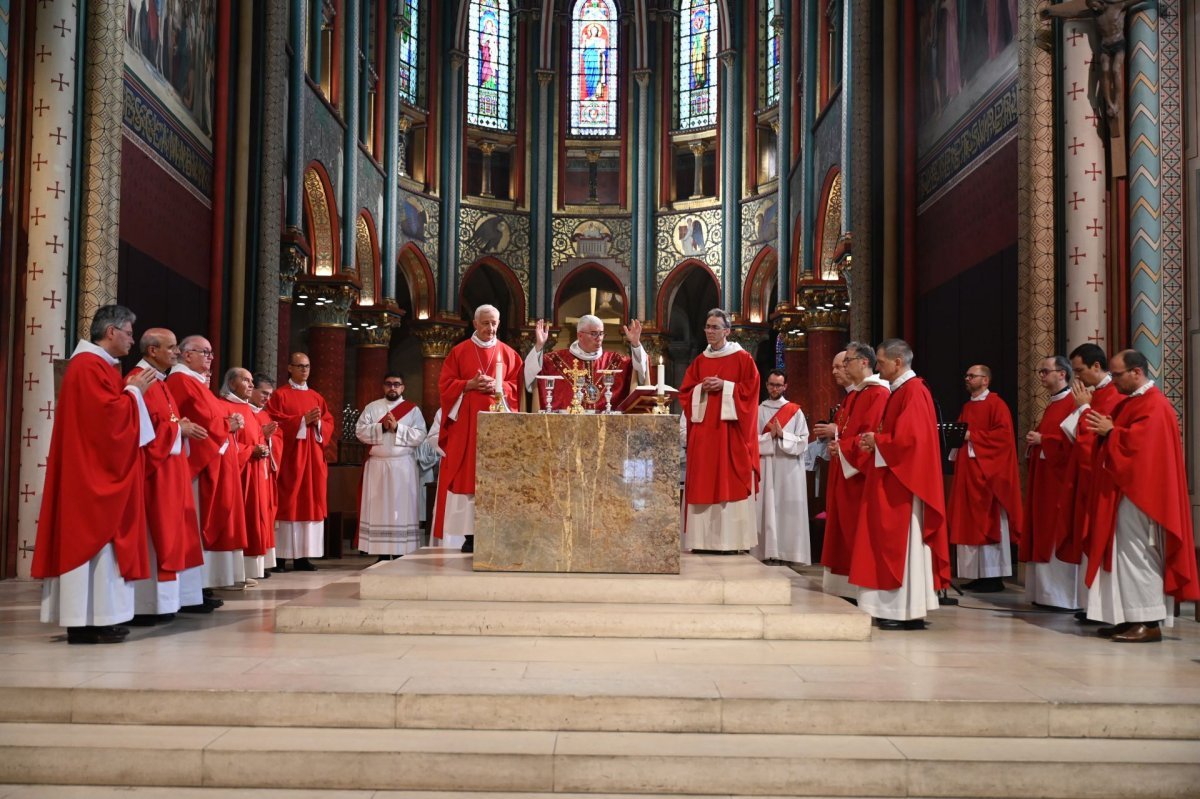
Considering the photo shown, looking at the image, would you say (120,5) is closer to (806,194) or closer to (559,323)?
(806,194)

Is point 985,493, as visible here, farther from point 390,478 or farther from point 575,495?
point 390,478

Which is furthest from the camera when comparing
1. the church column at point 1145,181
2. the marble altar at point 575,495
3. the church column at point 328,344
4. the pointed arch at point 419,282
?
the pointed arch at point 419,282

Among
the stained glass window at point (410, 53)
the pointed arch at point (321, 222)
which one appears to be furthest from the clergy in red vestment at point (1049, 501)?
the stained glass window at point (410, 53)

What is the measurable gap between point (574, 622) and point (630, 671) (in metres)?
1.03

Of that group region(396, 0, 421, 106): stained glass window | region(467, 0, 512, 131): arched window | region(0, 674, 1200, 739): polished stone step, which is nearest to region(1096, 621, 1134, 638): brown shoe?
region(0, 674, 1200, 739): polished stone step

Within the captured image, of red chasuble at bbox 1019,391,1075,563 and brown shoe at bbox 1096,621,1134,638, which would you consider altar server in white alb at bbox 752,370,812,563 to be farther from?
brown shoe at bbox 1096,621,1134,638

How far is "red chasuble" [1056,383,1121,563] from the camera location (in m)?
7.43

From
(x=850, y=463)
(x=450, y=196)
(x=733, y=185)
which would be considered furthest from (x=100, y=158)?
(x=733, y=185)

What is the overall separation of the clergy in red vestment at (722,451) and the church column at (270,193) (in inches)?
267

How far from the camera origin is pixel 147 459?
252 inches

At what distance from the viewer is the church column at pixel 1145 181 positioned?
8711mm

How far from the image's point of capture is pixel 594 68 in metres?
28.0

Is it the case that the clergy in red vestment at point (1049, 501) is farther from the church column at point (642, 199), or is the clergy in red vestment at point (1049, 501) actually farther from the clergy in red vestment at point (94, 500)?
the church column at point (642, 199)

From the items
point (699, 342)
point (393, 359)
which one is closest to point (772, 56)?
point (699, 342)
